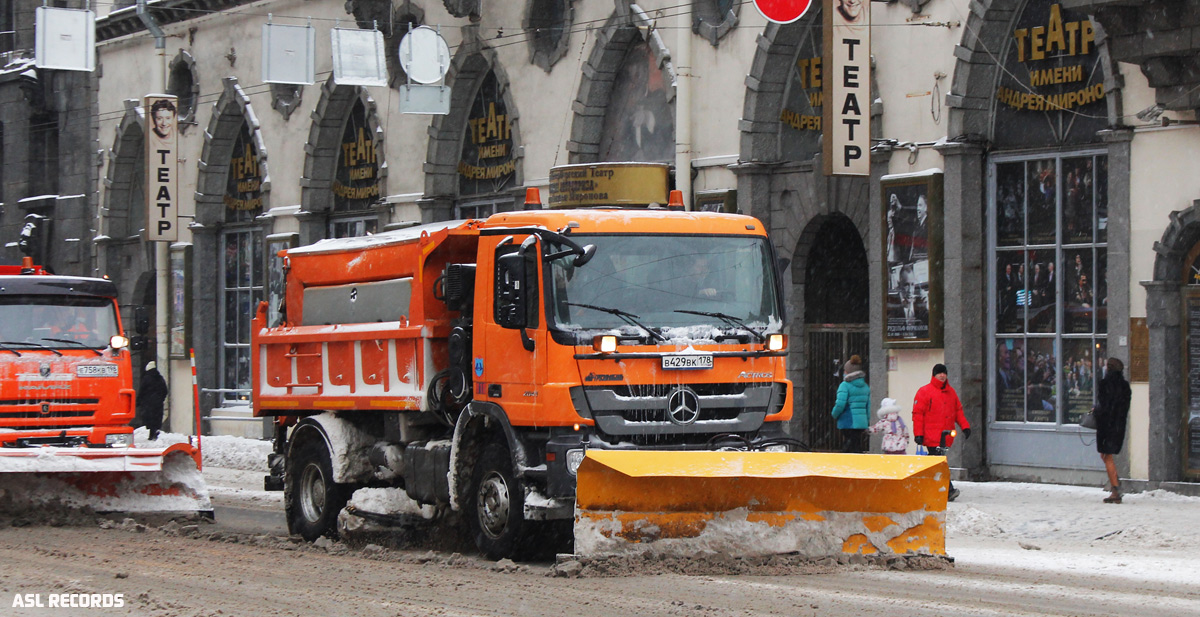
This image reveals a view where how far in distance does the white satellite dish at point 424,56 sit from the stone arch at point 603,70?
242cm

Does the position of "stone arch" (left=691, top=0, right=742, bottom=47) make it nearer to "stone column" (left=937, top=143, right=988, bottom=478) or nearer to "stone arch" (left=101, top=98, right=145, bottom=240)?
"stone column" (left=937, top=143, right=988, bottom=478)

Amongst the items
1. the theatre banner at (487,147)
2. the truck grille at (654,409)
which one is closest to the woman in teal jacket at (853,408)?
the truck grille at (654,409)

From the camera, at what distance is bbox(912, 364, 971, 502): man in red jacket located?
17812 mm

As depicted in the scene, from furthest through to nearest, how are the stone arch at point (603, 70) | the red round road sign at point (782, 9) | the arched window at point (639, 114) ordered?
1. the arched window at point (639, 114)
2. the stone arch at point (603, 70)
3. the red round road sign at point (782, 9)


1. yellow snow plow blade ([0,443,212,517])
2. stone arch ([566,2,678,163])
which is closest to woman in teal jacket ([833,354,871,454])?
stone arch ([566,2,678,163])

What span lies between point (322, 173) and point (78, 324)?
1417cm

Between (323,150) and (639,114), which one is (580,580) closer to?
(639,114)

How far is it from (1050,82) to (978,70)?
0.95 metres

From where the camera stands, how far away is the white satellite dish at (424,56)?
26.5 meters

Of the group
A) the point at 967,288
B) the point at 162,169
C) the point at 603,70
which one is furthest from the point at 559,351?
the point at 162,169

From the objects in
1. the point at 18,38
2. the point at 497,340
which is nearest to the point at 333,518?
the point at 497,340

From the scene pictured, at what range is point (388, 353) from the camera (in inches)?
573

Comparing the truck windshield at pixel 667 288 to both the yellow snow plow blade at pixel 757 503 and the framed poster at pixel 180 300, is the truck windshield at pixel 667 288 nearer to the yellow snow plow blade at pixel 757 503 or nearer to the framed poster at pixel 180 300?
the yellow snow plow blade at pixel 757 503

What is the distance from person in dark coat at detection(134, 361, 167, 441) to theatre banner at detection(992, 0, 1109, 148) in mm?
15502
